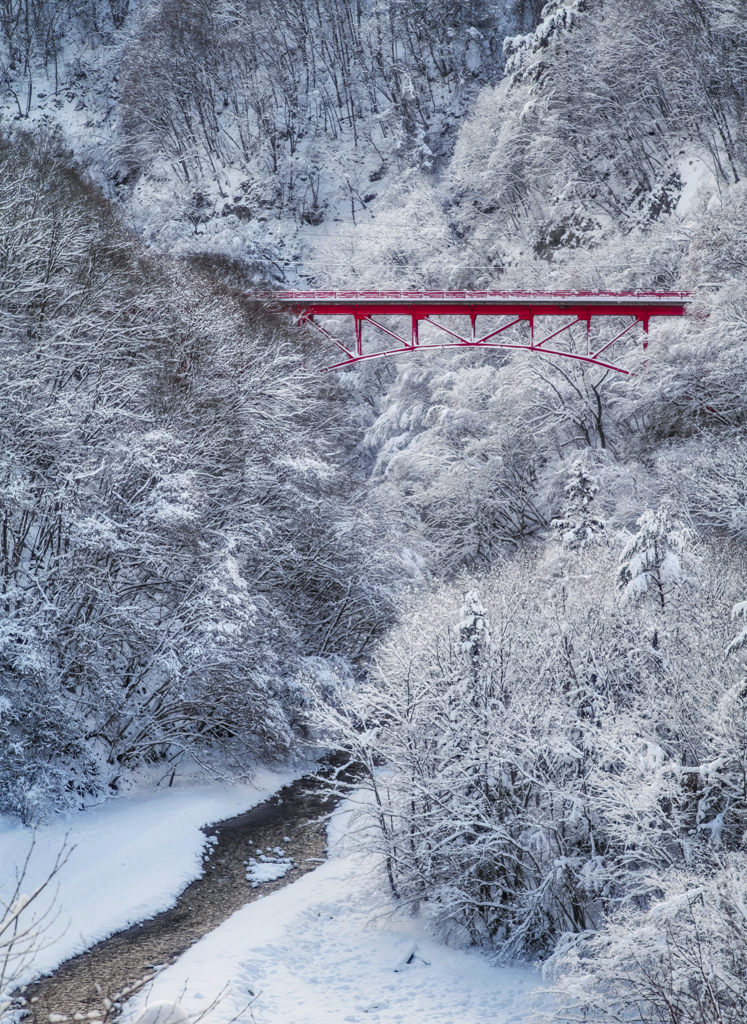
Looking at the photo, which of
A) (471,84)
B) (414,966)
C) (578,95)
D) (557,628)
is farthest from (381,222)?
(414,966)

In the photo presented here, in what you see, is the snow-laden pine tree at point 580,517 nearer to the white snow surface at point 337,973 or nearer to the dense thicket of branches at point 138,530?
the dense thicket of branches at point 138,530

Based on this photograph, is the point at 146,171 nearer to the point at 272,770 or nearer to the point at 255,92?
the point at 255,92

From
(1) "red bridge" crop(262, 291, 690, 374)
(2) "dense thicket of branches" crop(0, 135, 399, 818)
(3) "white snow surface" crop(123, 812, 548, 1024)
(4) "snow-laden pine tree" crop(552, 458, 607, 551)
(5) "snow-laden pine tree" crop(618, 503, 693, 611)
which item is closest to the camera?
(3) "white snow surface" crop(123, 812, 548, 1024)

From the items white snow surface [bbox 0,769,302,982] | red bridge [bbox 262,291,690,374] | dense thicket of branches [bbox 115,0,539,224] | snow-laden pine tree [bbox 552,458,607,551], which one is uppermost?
dense thicket of branches [bbox 115,0,539,224]

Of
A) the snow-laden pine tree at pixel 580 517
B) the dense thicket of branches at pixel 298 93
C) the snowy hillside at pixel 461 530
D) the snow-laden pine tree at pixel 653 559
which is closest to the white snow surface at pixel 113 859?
the snowy hillside at pixel 461 530

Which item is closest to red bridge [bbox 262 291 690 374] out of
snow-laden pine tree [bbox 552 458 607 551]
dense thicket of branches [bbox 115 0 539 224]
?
snow-laden pine tree [bbox 552 458 607 551]

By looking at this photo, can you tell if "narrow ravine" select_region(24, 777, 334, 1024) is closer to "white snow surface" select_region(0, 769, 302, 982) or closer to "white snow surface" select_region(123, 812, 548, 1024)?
"white snow surface" select_region(0, 769, 302, 982)
